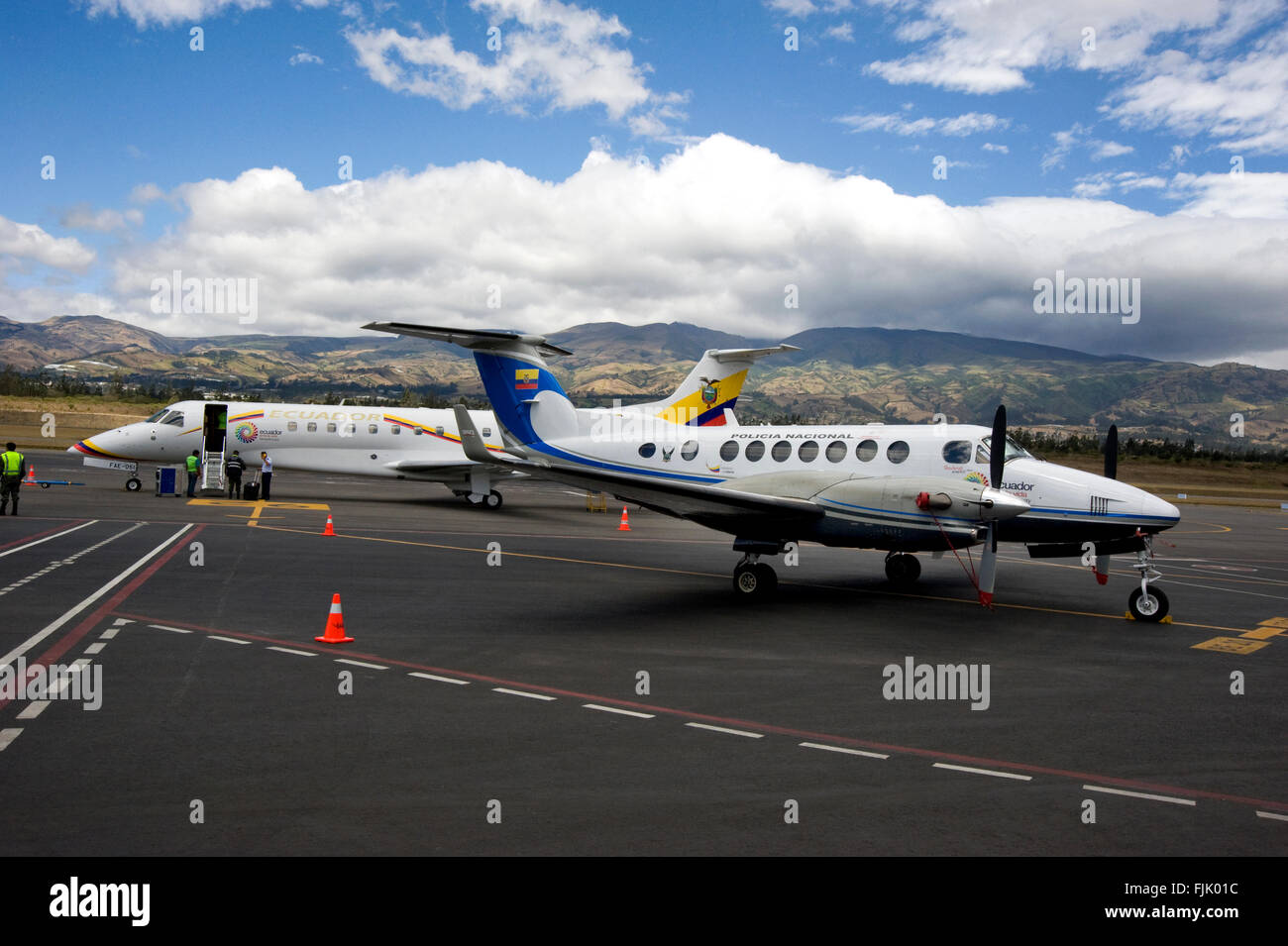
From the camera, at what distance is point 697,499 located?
49.3 feet

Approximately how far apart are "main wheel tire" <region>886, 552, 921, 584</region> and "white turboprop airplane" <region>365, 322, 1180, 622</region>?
0.11 feet

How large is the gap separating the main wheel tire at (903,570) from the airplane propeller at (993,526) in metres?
3.28

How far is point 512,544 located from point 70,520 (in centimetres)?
1236

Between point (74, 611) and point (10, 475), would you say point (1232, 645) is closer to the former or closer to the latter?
point (74, 611)

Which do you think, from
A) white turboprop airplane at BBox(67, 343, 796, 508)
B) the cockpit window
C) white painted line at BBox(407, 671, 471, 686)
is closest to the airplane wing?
the cockpit window

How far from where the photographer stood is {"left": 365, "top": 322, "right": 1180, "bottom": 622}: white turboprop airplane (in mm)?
14523

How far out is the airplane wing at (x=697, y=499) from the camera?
47.6ft

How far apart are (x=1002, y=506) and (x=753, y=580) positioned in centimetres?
433

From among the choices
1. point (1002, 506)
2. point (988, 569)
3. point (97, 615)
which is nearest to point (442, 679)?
point (97, 615)

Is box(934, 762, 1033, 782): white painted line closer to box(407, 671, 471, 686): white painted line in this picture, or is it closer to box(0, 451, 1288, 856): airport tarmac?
box(0, 451, 1288, 856): airport tarmac

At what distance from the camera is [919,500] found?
14.8 m

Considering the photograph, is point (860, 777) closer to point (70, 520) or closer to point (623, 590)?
point (623, 590)

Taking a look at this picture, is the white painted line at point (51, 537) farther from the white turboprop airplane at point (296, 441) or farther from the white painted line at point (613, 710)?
the white painted line at point (613, 710)
